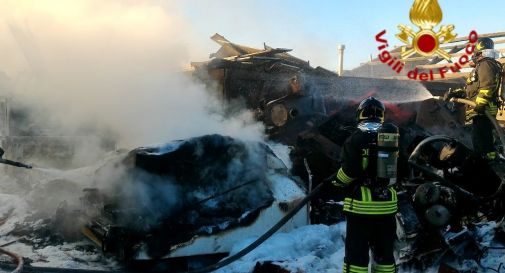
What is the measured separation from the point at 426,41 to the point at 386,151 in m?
12.7

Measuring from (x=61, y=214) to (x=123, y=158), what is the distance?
41.2 inches

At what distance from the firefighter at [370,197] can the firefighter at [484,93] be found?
233cm

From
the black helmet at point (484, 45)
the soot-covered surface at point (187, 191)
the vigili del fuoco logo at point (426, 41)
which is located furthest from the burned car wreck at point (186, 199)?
the vigili del fuoco logo at point (426, 41)

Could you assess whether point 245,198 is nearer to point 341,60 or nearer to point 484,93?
point 484,93

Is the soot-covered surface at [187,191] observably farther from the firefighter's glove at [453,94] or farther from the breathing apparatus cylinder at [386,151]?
the firefighter's glove at [453,94]

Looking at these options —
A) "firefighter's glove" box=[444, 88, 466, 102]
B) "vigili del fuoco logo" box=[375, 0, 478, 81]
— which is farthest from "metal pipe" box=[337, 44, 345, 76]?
"firefighter's glove" box=[444, 88, 466, 102]

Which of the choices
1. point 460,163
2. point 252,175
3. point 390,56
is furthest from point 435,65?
point 252,175

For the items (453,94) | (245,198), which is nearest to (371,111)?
(245,198)

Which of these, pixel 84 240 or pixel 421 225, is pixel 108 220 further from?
pixel 421 225

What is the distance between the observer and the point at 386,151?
3242mm

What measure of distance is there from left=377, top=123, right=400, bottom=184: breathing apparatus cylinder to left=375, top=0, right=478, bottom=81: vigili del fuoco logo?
29.4ft

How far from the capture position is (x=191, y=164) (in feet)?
15.7

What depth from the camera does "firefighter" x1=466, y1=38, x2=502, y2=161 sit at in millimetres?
5348

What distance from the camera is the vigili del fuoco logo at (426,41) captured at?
37.7ft
